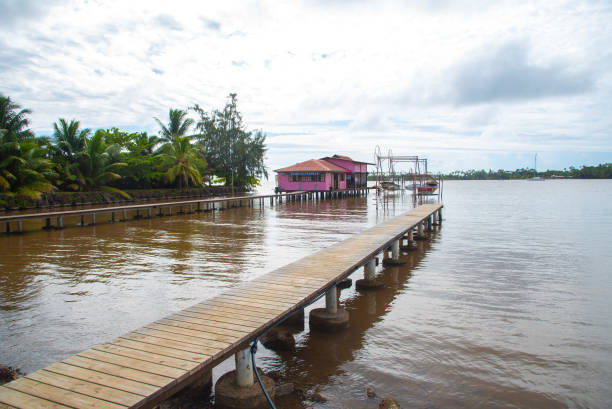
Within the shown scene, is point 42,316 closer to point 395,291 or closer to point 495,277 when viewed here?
point 395,291

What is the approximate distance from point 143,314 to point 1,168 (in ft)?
62.8

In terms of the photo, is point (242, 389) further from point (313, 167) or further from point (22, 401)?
point (313, 167)

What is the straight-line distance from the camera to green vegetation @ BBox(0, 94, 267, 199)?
21953 millimetres

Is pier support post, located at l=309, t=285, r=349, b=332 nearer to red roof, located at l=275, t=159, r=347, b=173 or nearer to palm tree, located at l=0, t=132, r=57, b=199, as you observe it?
palm tree, located at l=0, t=132, r=57, b=199

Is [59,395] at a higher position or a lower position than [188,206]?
lower

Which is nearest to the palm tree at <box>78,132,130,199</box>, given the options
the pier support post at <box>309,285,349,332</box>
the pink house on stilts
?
the pink house on stilts

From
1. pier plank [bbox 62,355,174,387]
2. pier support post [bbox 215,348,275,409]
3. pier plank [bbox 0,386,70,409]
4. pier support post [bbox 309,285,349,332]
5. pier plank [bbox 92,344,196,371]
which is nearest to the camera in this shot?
pier plank [bbox 0,386,70,409]

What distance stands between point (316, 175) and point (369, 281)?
3042 cm

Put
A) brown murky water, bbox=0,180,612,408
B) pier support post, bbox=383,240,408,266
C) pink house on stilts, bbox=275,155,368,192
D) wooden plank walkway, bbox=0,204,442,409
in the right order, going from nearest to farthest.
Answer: wooden plank walkway, bbox=0,204,442,409, brown murky water, bbox=0,180,612,408, pier support post, bbox=383,240,408,266, pink house on stilts, bbox=275,155,368,192

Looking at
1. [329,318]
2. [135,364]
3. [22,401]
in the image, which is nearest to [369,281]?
[329,318]

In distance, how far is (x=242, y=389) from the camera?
158 inches

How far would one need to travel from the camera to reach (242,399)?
3.94 meters

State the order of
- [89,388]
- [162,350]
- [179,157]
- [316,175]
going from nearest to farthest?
[89,388], [162,350], [179,157], [316,175]

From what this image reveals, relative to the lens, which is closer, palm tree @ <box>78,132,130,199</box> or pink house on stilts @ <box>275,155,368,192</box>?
palm tree @ <box>78,132,130,199</box>
